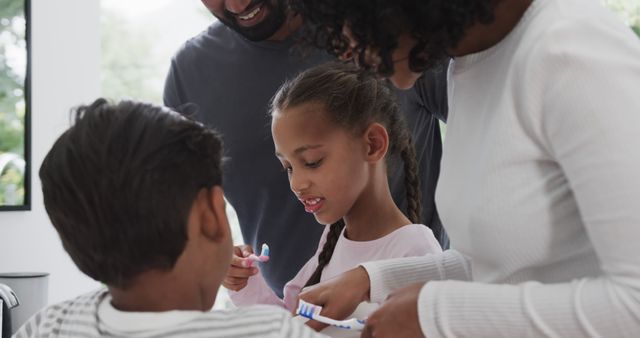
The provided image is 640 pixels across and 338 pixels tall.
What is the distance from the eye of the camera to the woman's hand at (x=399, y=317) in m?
1.02

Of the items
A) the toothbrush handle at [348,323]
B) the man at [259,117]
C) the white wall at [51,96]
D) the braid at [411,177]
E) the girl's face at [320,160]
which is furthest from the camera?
the white wall at [51,96]

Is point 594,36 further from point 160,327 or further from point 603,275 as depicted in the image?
point 160,327

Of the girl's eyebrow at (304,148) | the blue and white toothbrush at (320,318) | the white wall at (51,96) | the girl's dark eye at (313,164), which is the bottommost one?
the white wall at (51,96)

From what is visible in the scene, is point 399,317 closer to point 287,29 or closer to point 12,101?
point 287,29

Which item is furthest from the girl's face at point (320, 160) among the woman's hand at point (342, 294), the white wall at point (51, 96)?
the white wall at point (51, 96)

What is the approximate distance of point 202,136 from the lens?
107 centimetres

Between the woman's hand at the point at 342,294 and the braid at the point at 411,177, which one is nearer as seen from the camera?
the woman's hand at the point at 342,294

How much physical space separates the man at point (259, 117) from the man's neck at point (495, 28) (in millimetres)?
764

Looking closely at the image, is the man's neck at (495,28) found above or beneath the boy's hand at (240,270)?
above

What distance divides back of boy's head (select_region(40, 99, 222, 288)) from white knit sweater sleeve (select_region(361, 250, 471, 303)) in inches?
14.1

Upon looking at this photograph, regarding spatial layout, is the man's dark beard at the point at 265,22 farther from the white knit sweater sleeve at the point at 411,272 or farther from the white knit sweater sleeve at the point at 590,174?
the white knit sweater sleeve at the point at 590,174

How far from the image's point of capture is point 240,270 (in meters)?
1.73

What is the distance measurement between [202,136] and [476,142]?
13.7 inches

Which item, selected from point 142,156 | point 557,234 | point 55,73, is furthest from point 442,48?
point 55,73
